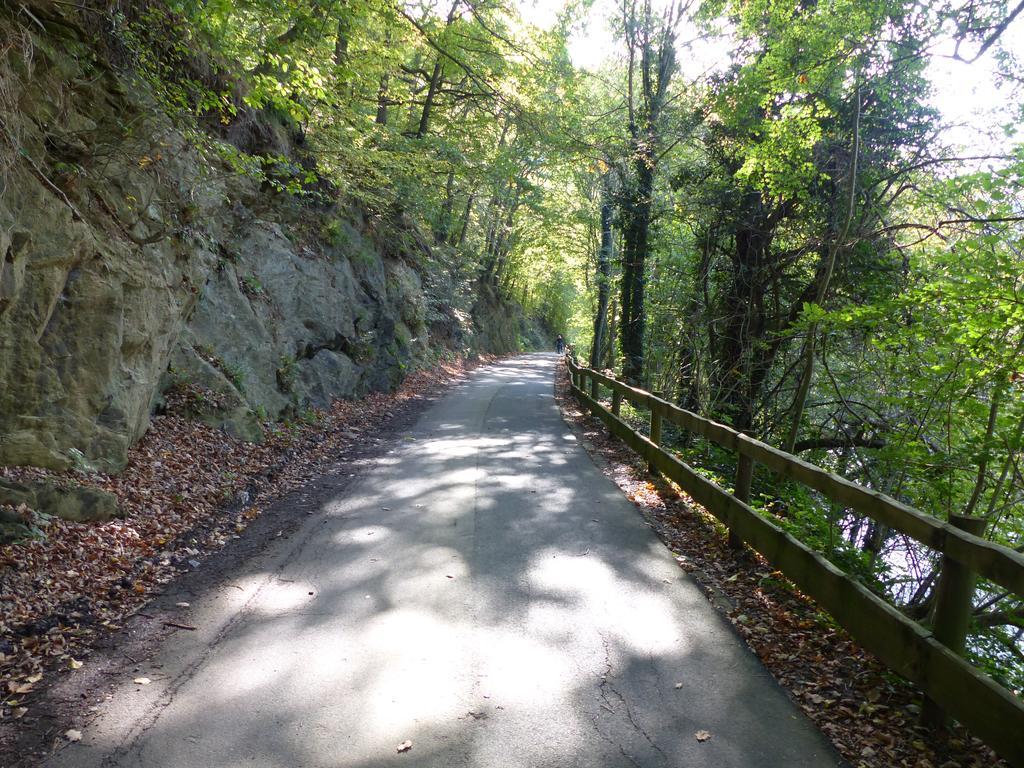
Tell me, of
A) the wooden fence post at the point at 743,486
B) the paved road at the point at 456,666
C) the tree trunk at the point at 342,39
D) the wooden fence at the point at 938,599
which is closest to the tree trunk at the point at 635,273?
the tree trunk at the point at 342,39

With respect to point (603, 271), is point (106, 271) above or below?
below

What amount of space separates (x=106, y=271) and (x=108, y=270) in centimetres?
2

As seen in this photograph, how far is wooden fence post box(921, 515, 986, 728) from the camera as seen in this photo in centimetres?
305

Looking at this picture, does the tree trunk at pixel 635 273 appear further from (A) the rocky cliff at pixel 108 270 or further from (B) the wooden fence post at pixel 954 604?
(B) the wooden fence post at pixel 954 604

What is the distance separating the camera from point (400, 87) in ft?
65.4

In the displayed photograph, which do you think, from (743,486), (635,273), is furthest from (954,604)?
(635,273)

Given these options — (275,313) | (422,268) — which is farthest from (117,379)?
(422,268)

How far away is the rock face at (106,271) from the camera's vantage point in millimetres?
5461

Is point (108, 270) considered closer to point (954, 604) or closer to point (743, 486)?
point (743, 486)

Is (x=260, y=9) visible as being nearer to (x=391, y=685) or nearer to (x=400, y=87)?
(x=391, y=685)

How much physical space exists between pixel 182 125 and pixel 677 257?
12.5 meters

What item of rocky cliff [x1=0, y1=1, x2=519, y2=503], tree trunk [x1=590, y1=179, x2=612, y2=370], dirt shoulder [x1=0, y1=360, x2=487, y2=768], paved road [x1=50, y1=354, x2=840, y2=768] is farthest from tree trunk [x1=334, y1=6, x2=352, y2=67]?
tree trunk [x1=590, y1=179, x2=612, y2=370]

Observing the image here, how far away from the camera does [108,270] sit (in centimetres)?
654

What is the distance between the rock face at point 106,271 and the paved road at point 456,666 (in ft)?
7.79
